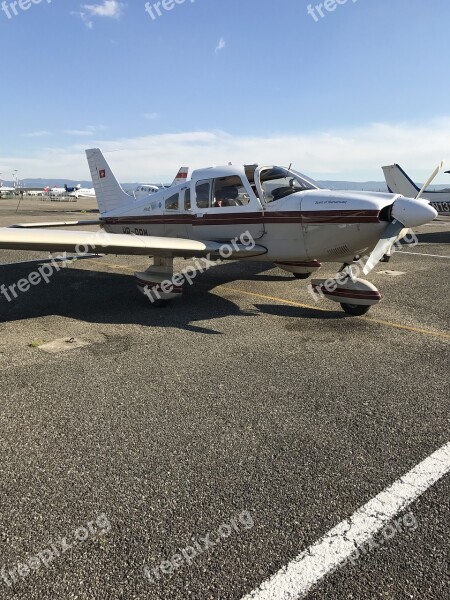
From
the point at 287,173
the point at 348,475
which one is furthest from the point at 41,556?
the point at 287,173

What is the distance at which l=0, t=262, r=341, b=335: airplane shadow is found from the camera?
6879 mm

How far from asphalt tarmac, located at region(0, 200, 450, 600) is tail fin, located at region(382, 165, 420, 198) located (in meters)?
18.6

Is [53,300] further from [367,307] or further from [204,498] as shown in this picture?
[204,498]

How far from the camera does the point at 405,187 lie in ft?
75.4

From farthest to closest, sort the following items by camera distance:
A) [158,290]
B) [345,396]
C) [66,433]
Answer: [158,290] → [345,396] → [66,433]

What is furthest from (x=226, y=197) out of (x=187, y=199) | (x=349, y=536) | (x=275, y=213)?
(x=349, y=536)

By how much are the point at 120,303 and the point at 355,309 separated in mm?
4286

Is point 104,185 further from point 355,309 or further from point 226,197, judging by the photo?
point 355,309

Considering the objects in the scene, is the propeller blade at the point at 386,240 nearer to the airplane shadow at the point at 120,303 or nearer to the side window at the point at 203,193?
the airplane shadow at the point at 120,303

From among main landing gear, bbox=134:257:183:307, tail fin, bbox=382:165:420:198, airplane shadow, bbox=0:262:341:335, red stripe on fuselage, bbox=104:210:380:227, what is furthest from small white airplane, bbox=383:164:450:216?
main landing gear, bbox=134:257:183:307

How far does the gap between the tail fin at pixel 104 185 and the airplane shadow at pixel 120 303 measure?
9.09ft

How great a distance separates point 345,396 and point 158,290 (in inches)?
173

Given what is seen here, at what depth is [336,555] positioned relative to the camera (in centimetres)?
231

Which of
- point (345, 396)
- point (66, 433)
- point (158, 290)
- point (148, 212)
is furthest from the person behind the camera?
point (148, 212)
